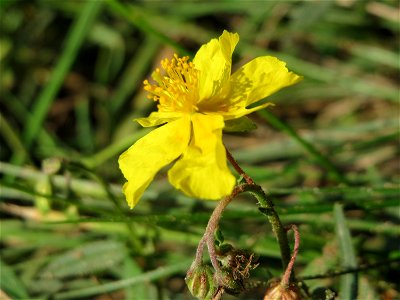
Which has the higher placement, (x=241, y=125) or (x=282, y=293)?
(x=241, y=125)

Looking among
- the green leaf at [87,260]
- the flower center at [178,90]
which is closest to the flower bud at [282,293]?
the flower center at [178,90]

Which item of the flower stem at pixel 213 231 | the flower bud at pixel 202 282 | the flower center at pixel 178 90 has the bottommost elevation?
the flower bud at pixel 202 282

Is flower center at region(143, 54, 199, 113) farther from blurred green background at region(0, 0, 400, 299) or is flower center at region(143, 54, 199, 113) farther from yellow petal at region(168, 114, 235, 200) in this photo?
blurred green background at region(0, 0, 400, 299)

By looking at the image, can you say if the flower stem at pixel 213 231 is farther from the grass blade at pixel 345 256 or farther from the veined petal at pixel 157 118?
the grass blade at pixel 345 256

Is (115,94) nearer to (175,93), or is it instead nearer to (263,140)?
(263,140)

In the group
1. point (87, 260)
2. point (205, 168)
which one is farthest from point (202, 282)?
point (87, 260)

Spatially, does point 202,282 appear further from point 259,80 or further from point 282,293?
point 259,80
